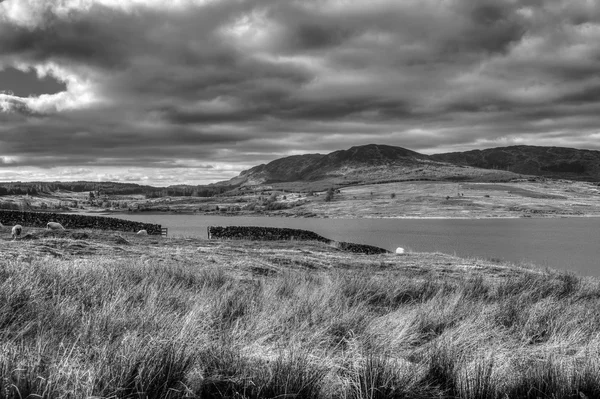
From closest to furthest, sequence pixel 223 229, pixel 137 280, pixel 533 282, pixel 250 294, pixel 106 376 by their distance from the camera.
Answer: pixel 106 376 → pixel 250 294 → pixel 137 280 → pixel 533 282 → pixel 223 229

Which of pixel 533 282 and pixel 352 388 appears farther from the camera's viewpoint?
pixel 533 282

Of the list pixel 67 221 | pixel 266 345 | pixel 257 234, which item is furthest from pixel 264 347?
pixel 67 221

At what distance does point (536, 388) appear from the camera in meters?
4.10

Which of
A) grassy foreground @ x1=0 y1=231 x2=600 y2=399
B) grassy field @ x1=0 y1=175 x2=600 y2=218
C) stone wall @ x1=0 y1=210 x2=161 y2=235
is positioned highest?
grassy foreground @ x1=0 y1=231 x2=600 y2=399

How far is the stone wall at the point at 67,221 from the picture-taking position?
32.7 m

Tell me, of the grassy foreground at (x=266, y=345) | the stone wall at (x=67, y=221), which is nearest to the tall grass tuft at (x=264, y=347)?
the grassy foreground at (x=266, y=345)

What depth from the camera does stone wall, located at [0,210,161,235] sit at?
32.7m

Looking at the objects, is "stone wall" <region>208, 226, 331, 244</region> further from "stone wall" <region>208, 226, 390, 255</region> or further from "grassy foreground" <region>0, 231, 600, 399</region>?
"grassy foreground" <region>0, 231, 600, 399</region>

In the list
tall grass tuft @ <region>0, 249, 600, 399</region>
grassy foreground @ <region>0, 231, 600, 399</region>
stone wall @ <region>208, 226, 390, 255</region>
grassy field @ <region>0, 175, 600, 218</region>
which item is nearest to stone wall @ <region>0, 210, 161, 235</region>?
stone wall @ <region>208, 226, 390, 255</region>

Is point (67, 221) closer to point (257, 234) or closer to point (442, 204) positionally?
point (257, 234)

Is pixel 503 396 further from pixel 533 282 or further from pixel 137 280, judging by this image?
pixel 533 282

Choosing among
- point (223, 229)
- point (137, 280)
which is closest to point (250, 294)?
point (137, 280)

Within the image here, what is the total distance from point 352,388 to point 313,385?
378mm

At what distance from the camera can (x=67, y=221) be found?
3416cm
